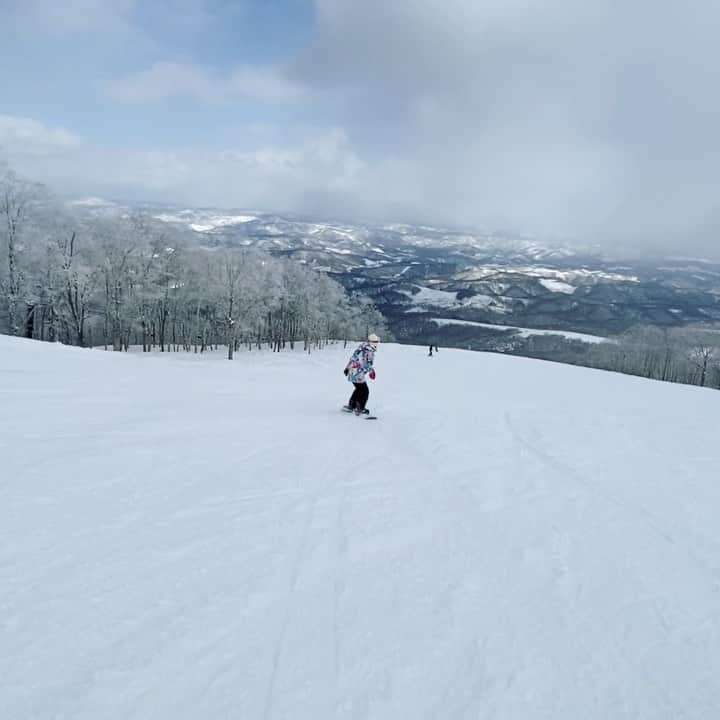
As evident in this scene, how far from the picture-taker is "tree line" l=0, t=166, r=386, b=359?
99.2ft

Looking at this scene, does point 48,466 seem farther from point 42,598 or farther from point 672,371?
point 672,371

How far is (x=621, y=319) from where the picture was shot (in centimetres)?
17938

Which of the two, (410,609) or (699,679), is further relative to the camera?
(410,609)

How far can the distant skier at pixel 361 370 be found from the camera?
33.5ft

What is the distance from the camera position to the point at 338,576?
3918 millimetres

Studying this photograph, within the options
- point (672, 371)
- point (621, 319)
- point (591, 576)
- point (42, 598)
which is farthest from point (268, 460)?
point (621, 319)

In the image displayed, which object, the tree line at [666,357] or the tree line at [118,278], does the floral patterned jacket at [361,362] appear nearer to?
the tree line at [118,278]

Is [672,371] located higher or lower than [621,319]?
lower

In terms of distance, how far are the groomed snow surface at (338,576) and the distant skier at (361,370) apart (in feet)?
6.85

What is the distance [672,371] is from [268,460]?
288 feet

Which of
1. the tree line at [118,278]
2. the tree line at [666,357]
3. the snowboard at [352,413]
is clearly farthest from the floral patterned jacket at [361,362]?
the tree line at [666,357]

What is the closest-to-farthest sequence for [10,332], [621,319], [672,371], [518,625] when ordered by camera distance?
[518,625] < [10,332] < [672,371] < [621,319]

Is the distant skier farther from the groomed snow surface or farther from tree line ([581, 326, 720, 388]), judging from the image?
tree line ([581, 326, 720, 388])

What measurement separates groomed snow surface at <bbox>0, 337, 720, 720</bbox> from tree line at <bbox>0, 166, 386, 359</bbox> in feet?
95.3
